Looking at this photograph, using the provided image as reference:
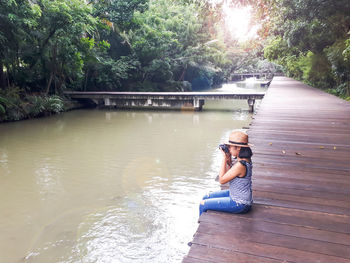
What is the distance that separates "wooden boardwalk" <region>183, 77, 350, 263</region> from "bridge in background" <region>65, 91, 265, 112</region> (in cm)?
1092

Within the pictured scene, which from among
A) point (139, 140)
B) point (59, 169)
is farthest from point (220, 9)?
point (59, 169)

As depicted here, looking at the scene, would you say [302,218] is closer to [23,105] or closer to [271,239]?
[271,239]

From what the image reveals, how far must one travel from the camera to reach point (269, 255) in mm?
1876

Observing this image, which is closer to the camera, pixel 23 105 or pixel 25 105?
pixel 23 105

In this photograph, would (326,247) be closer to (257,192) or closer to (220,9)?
(257,192)

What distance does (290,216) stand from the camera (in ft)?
7.83

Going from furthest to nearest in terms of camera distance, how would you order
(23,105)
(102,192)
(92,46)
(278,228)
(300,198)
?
(92,46)
(23,105)
(102,192)
(300,198)
(278,228)

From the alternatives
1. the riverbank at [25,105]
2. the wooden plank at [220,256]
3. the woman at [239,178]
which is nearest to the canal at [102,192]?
the woman at [239,178]

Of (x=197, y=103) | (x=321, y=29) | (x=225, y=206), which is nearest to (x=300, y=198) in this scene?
(x=225, y=206)

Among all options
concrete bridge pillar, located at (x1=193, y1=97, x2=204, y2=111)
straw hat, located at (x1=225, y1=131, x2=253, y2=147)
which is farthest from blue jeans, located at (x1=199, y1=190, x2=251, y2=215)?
concrete bridge pillar, located at (x1=193, y1=97, x2=204, y2=111)

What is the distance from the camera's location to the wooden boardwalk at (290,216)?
6.25 ft

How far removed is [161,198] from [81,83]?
16.8 m

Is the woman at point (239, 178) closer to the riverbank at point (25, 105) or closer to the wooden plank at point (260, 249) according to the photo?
the wooden plank at point (260, 249)

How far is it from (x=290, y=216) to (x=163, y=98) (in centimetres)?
1434
